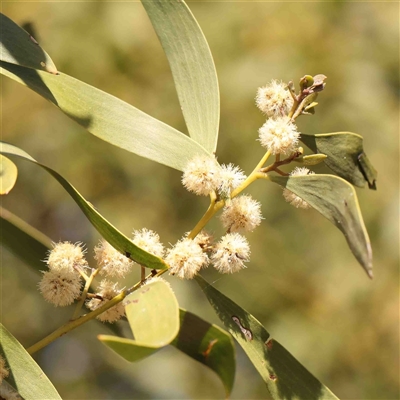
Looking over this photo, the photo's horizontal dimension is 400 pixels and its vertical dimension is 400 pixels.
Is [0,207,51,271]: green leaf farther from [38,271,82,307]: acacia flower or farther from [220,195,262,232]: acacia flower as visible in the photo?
[220,195,262,232]: acacia flower

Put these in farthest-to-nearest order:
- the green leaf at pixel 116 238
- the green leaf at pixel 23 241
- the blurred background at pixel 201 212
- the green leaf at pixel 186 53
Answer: the blurred background at pixel 201 212
the green leaf at pixel 23 241
the green leaf at pixel 186 53
the green leaf at pixel 116 238

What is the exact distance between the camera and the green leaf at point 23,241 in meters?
1.40

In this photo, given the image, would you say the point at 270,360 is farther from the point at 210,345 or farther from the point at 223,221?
the point at 223,221

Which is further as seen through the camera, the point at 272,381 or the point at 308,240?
the point at 308,240

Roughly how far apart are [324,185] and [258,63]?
87.8 inches

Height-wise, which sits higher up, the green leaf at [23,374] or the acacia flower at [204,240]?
the acacia flower at [204,240]

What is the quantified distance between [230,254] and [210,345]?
0.64 ft

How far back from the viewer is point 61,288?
3.38 feet

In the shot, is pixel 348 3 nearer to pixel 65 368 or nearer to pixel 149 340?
pixel 65 368

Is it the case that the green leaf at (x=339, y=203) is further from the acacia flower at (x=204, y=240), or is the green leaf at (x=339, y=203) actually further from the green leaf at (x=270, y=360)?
the green leaf at (x=270, y=360)

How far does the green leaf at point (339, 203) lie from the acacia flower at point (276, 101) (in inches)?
6.0

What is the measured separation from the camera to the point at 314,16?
10.5ft

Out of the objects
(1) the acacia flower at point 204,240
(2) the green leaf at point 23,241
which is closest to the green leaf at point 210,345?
(1) the acacia flower at point 204,240

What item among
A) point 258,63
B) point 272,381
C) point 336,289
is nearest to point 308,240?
point 336,289
